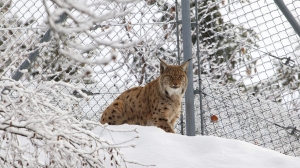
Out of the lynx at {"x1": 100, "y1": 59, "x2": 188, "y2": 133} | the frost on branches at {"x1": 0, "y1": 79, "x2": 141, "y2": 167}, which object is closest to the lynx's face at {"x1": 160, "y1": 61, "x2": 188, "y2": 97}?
the lynx at {"x1": 100, "y1": 59, "x2": 188, "y2": 133}

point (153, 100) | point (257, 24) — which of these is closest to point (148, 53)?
point (153, 100)

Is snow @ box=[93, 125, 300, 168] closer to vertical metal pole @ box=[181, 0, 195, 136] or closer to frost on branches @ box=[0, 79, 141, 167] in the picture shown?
frost on branches @ box=[0, 79, 141, 167]

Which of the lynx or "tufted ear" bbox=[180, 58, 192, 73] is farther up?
"tufted ear" bbox=[180, 58, 192, 73]

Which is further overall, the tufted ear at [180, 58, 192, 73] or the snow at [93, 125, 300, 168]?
the tufted ear at [180, 58, 192, 73]

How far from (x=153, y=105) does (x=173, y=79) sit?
328 millimetres

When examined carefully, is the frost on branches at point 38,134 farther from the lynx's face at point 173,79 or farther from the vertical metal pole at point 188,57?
the lynx's face at point 173,79

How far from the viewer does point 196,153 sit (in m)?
3.57

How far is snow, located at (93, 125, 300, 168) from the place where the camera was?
11.1ft

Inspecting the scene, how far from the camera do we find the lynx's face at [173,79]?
16.0ft

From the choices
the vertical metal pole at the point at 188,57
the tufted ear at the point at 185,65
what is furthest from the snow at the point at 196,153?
the tufted ear at the point at 185,65

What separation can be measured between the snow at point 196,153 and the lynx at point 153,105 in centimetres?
116

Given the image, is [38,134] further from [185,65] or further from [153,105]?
[153,105]

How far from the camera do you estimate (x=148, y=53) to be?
618cm

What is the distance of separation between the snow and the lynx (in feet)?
3.79
